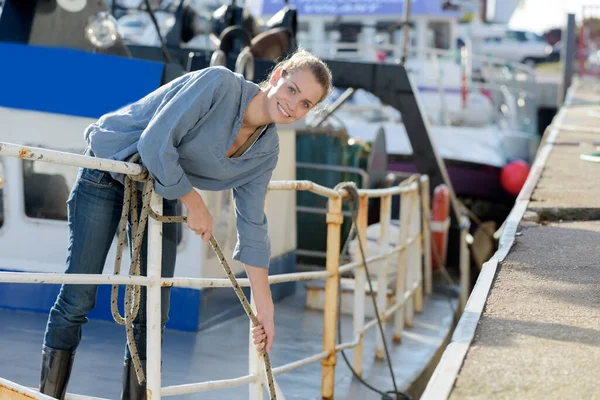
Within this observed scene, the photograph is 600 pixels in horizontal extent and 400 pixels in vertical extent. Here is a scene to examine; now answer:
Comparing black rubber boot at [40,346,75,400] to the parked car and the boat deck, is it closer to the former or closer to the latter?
the boat deck

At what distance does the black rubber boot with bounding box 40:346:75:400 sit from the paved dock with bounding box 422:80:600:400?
A: 131cm

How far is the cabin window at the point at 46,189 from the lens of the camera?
18.3 feet

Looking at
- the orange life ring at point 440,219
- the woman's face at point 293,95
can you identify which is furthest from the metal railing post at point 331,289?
the orange life ring at point 440,219

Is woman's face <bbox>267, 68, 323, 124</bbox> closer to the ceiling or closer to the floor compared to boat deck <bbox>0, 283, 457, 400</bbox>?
closer to the ceiling

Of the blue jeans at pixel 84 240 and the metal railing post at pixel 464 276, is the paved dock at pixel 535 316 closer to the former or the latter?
the blue jeans at pixel 84 240

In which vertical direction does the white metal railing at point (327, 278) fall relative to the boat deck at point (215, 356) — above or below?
above

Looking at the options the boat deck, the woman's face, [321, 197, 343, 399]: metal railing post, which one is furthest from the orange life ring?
the woman's face

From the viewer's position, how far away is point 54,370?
3227 millimetres

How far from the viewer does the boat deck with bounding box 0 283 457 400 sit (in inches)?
183

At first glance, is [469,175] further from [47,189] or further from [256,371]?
[256,371]

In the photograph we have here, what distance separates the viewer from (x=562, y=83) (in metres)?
20.4

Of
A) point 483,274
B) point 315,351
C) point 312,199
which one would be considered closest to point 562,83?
point 312,199

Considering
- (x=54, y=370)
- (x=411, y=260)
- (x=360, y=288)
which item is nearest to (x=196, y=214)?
(x=54, y=370)

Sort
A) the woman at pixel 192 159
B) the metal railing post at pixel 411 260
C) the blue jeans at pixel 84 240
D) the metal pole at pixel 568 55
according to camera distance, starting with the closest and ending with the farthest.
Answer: the woman at pixel 192 159, the blue jeans at pixel 84 240, the metal railing post at pixel 411 260, the metal pole at pixel 568 55
